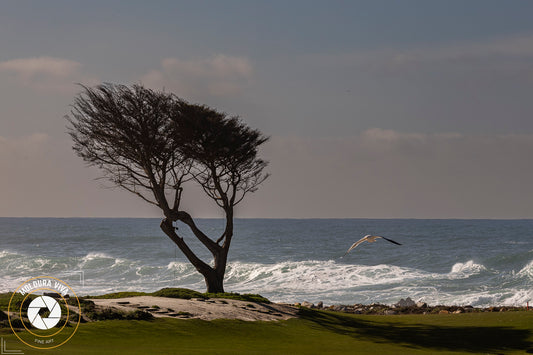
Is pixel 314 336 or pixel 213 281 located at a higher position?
pixel 213 281

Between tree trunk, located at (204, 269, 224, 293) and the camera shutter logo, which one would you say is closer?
the camera shutter logo

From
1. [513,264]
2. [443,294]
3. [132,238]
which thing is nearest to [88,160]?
[443,294]

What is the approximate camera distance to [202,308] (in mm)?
23375

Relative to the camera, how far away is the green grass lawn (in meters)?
17.2

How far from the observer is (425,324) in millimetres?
25562

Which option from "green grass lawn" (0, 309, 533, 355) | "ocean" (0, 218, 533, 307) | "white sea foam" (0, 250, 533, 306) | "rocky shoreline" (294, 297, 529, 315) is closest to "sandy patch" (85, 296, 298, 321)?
"green grass lawn" (0, 309, 533, 355)

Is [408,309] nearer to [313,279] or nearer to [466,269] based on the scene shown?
[313,279]

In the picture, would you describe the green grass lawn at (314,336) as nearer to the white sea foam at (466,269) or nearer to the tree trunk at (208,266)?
the tree trunk at (208,266)

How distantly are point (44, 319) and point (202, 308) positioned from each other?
624cm

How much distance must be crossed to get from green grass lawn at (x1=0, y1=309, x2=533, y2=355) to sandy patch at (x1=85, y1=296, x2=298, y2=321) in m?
0.73

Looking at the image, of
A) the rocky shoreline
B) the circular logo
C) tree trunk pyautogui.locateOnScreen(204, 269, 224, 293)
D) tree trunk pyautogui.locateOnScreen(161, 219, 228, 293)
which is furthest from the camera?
the rocky shoreline

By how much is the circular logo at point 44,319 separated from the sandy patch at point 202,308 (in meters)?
1.88

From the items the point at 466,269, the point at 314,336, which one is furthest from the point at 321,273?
the point at 314,336

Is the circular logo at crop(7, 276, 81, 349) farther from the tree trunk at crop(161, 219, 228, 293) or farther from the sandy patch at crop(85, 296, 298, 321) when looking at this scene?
Answer: the tree trunk at crop(161, 219, 228, 293)
